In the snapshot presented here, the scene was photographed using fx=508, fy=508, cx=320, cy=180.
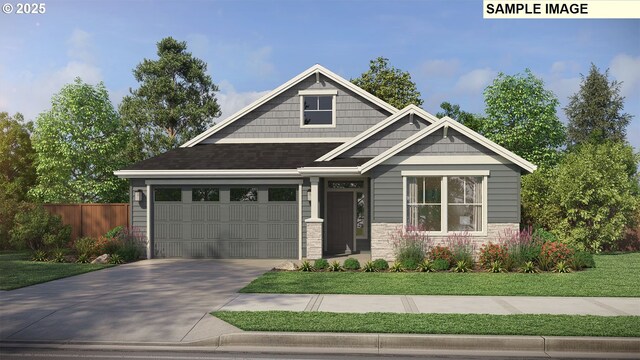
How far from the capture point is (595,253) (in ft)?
66.9

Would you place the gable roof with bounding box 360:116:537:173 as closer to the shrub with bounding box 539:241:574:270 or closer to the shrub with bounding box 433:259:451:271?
the shrub with bounding box 539:241:574:270

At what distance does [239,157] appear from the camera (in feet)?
62.7

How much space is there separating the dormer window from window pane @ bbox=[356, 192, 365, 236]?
3.63 meters

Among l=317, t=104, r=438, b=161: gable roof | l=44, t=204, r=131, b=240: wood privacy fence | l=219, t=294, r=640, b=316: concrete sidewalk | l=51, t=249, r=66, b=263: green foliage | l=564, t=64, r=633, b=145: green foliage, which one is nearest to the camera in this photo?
l=219, t=294, r=640, b=316: concrete sidewalk

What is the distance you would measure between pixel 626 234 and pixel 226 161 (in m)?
17.6

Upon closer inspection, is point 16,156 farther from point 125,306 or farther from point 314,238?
point 125,306

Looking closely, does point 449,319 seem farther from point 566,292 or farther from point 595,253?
point 595,253

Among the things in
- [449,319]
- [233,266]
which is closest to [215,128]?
[233,266]

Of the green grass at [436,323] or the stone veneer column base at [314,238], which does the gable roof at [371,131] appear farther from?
the green grass at [436,323]

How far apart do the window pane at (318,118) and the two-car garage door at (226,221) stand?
4.21 metres

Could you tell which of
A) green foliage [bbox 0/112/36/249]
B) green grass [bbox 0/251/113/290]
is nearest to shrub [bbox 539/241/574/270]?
green grass [bbox 0/251/113/290]

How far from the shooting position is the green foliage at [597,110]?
149 ft

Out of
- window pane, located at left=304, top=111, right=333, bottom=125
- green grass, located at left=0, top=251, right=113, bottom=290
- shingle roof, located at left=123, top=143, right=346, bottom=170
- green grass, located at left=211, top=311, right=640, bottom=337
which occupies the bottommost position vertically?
green grass, located at left=0, top=251, right=113, bottom=290

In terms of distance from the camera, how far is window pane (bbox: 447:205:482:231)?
16.1m
